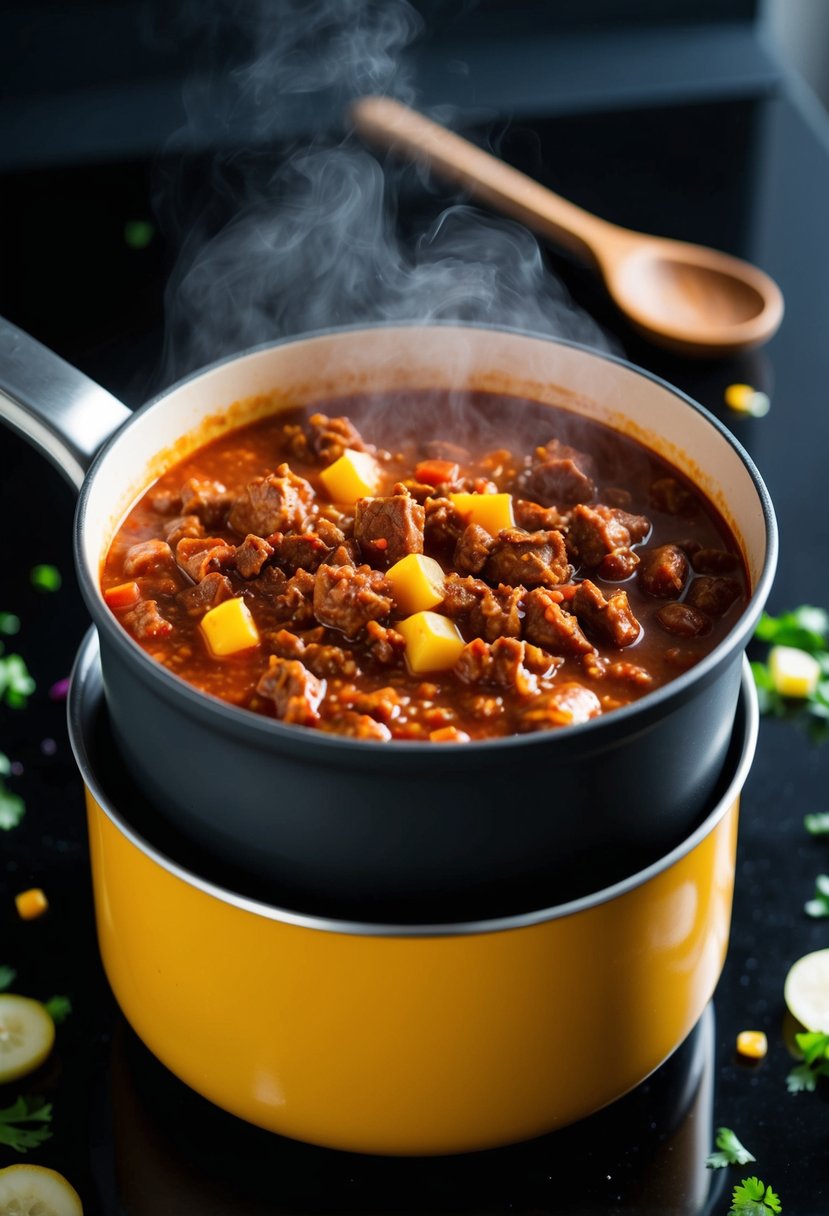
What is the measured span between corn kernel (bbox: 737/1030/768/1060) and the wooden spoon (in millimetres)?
2085

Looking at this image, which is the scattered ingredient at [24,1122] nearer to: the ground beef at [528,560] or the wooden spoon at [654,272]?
the ground beef at [528,560]

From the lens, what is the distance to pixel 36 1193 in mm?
2373

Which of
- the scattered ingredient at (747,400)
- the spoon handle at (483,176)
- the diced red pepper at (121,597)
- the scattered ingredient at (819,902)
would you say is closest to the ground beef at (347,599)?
the diced red pepper at (121,597)

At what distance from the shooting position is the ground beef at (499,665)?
2234 millimetres

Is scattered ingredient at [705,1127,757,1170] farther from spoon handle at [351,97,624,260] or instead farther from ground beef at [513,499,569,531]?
spoon handle at [351,97,624,260]

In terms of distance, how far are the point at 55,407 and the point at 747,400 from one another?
2.25m

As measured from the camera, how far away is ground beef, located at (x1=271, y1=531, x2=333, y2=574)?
2.48 metres

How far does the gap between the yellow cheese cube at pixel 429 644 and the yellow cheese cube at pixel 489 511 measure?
11.4 inches

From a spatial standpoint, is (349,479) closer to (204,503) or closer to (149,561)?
(204,503)

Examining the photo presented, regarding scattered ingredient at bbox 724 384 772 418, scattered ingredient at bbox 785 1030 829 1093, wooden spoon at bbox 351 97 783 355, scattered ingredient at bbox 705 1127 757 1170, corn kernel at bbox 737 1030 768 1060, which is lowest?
corn kernel at bbox 737 1030 768 1060

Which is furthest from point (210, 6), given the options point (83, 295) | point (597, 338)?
point (597, 338)

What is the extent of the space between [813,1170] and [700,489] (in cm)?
114

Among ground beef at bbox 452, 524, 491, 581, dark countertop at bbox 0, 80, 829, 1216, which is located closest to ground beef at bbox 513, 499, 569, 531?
ground beef at bbox 452, 524, 491, 581

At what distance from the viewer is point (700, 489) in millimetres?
2639
